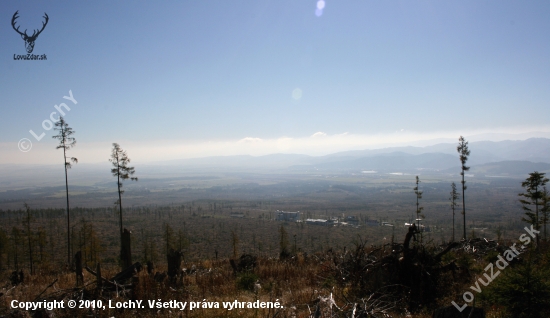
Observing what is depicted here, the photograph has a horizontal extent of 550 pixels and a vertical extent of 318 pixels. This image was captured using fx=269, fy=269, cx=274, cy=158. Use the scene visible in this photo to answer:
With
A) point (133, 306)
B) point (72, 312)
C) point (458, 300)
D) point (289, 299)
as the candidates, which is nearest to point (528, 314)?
point (458, 300)

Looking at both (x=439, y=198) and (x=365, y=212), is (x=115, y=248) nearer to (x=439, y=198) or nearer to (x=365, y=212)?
(x=365, y=212)

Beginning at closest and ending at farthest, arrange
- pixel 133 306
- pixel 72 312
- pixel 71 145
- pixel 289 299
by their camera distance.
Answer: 1. pixel 72 312
2. pixel 133 306
3. pixel 289 299
4. pixel 71 145

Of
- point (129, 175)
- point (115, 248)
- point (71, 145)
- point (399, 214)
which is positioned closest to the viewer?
point (71, 145)

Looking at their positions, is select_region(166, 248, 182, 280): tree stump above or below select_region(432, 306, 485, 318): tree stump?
below

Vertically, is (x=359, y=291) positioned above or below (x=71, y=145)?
below

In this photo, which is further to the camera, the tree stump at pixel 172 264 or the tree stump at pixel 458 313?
the tree stump at pixel 172 264

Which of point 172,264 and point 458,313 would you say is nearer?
point 458,313

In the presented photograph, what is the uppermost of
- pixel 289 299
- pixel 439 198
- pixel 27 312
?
pixel 27 312

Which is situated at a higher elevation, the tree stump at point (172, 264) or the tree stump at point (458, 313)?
the tree stump at point (458, 313)

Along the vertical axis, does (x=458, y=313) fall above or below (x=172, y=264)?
above

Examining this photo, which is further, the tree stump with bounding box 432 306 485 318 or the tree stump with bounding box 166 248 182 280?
the tree stump with bounding box 166 248 182 280

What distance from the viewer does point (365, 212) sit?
151 metres

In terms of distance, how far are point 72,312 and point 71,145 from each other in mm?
20607

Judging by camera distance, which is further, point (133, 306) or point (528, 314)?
point (133, 306)
